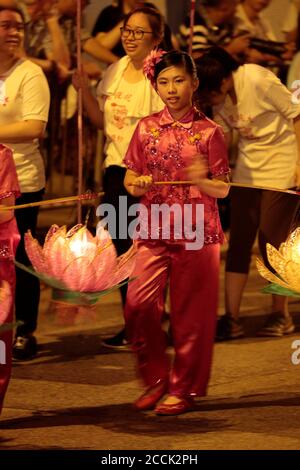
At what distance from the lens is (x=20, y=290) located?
797 cm

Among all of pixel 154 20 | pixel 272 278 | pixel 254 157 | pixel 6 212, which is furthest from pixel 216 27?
pixel 6 212

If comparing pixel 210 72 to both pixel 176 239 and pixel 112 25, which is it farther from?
pixel 112 25

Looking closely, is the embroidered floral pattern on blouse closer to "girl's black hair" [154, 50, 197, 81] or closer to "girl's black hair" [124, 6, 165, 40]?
"girl's black hair" [154, 50, 197, 81]

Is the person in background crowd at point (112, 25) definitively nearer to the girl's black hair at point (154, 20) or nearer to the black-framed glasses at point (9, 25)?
the girl's black hair at point (154, 20)

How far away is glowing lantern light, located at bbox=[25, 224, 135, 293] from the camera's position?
20.5 feet

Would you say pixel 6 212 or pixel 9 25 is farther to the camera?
pixel 9 25

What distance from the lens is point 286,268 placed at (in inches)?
256

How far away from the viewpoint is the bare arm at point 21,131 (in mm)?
7465

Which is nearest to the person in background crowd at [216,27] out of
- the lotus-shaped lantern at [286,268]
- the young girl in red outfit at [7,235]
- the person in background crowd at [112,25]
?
the person in background crowd at [112,25]

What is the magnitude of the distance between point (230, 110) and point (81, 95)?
0.84 m

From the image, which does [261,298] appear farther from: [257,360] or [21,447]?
[21,447]

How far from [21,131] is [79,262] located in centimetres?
142

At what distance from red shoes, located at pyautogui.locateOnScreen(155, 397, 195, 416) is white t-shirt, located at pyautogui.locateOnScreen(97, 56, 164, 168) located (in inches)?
63.7

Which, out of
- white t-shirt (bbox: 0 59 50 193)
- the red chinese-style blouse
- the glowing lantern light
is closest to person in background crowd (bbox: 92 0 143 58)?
white t-shirt (bbox: 0 59 50 193)
